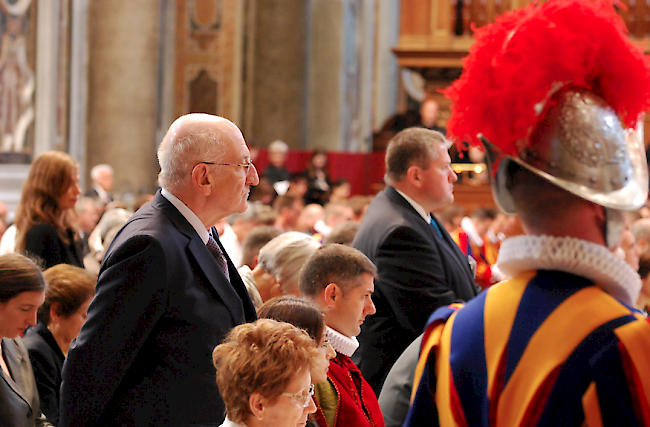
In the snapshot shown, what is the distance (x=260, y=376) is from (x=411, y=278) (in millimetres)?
1672

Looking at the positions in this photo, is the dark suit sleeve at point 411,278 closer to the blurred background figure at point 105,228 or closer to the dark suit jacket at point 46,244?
the dark suit jacket at point 46,244

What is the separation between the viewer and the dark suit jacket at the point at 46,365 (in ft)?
11.2

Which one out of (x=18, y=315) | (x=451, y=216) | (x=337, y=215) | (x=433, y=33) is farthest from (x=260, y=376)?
(x=433, y=33)

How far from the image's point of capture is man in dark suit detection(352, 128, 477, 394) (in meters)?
3.79

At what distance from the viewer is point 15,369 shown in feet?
10.1

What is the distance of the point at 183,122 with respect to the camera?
2680mm

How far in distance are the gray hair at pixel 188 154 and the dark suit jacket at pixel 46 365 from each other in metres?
1.23

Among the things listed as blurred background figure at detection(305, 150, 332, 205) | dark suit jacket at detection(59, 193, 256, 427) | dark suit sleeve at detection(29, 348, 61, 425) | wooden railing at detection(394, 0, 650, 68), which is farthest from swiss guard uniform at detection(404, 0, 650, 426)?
blurred background figure at detection(305, 150, 332, 205)

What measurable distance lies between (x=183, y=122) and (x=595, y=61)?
1.54 metres

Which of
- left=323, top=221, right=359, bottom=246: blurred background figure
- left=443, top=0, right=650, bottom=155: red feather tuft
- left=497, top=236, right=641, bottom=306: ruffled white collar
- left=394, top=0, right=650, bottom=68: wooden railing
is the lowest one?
left=323, top=221, right=359, bottom=246: blurred background figure

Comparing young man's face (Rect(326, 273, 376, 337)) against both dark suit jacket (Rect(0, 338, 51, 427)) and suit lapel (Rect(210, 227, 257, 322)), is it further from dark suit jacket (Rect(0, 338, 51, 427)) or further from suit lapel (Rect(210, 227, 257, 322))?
dark suit jacket (Rect(0, 338, 51, 427))

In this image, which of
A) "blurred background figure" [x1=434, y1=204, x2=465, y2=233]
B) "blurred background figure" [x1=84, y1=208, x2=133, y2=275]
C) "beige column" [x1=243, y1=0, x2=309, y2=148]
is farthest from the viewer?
"beige column" [x1=243, y1=0, x2=309, y2=148]

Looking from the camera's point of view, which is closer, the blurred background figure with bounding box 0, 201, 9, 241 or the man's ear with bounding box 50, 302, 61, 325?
the man's ear with bounding box 50, 302, 61, 325

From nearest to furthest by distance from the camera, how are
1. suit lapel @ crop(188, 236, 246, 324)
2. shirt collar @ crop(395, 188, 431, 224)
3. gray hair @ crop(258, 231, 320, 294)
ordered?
1. suit lapel @ crop(188, 236, 246, 324)
2. gray hair @ crop(258, 231, 320, 294)
3. shirt collar @ crop(395, 188, 431, 224)
